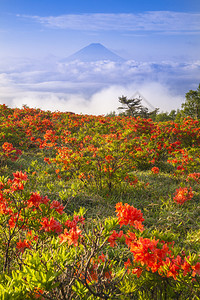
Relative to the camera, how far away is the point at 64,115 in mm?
13664


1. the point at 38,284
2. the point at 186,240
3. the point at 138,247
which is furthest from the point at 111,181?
the point at 38,284

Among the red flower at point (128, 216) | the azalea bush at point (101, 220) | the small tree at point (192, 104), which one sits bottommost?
the azalea bush at point (101, 220)

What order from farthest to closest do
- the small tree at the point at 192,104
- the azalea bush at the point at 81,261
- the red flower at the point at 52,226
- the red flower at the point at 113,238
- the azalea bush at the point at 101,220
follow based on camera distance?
the small tree at the point at 192,104 < the red flower at the point at 52,226 < the red flower at the point at 113,238 < the azalea bush at the point at 101,220 < the azalea bush at the point at 81,261

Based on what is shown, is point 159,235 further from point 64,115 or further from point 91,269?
point 64,115

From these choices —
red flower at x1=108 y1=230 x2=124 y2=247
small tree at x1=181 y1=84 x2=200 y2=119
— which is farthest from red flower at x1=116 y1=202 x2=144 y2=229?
small tree at x1=181 y1=84 x2=200 y2=119

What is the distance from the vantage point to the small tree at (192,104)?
2606 cm

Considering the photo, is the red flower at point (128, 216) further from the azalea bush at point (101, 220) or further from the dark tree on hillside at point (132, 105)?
the dark tree on hillside at point (132, 105)

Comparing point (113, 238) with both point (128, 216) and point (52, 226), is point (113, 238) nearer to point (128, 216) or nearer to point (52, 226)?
point (128, 216)

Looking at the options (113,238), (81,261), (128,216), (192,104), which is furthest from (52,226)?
(192,104)

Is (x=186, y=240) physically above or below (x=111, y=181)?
below

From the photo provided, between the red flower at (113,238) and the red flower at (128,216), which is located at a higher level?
the red flower at (128,216)

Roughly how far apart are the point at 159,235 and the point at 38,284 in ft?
3.67

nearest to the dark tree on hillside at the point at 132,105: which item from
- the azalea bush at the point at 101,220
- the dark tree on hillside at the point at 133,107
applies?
the dark tree on hillside at the point at 133,107

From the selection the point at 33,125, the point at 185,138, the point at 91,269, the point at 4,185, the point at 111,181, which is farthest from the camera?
the point at 33,125
